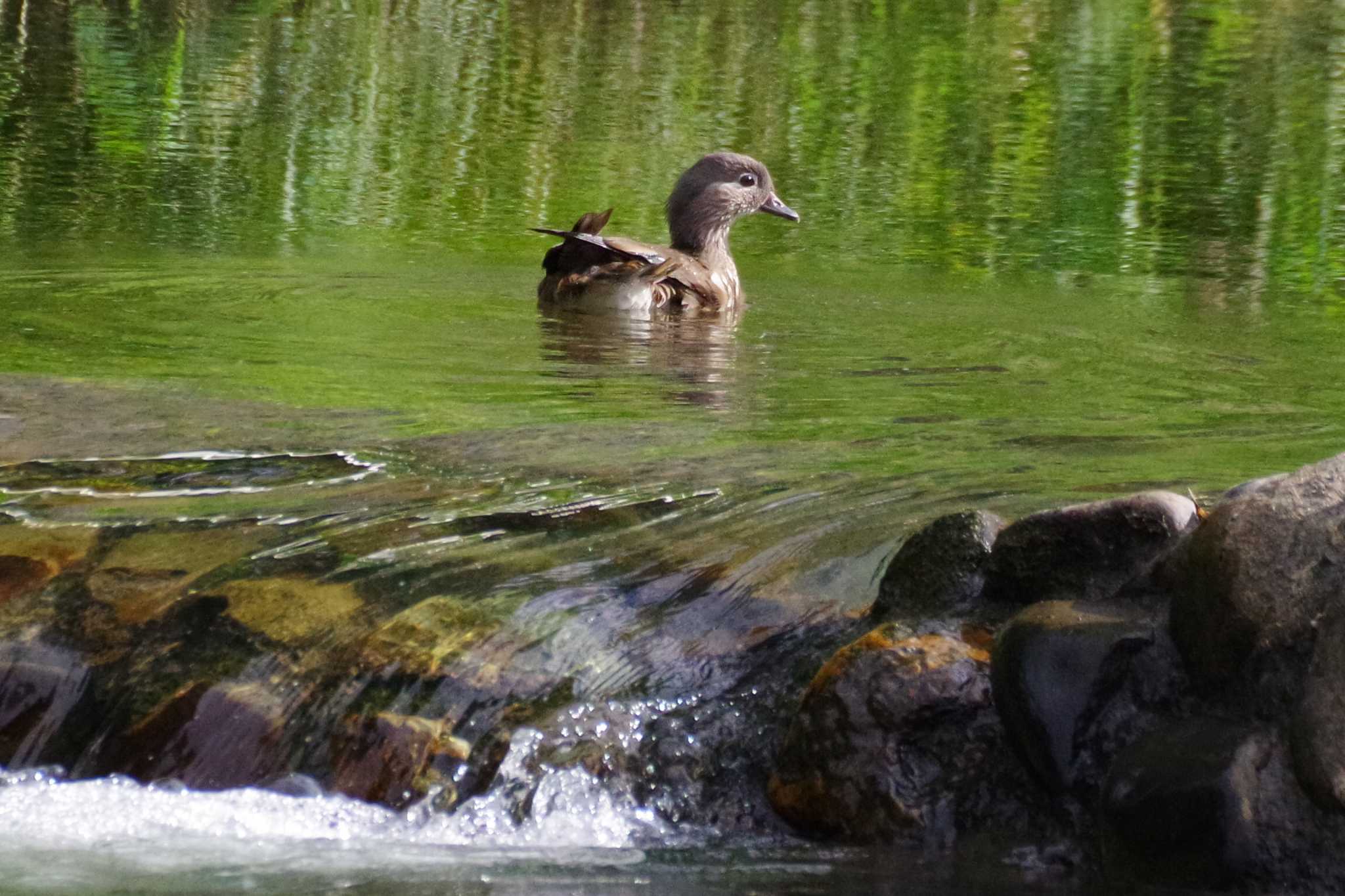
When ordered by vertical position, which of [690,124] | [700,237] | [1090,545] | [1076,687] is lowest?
[1076,687]

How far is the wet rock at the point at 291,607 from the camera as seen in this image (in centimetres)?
393

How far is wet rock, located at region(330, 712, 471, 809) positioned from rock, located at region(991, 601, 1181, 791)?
106 centimetres

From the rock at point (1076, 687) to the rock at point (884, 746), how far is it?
0.30ft

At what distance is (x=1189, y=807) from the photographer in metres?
3.06

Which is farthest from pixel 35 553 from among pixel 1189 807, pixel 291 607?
pixel 1189 807

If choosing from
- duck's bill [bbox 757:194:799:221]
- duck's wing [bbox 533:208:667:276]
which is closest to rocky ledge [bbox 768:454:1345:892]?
duck's wing [bbox 533:208:667:276]

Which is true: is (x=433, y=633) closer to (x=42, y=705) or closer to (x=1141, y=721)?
(x=42, y=705)

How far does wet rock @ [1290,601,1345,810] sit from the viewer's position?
9.86 ft

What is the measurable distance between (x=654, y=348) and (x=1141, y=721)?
441 centimetres

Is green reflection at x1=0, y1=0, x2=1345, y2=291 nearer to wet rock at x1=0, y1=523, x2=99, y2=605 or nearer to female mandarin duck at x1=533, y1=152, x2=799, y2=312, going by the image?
female mandarin duck at x1=533, y1=152, x2=799, y2=312

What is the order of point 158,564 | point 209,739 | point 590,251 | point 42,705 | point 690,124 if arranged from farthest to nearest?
1. point 690,124
2. point 590,251
3. point 158,564
4. point 42,705
5. point 209,739

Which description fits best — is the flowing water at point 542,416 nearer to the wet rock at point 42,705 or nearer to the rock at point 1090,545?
the wet rock at point 42,705

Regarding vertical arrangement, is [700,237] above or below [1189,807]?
above

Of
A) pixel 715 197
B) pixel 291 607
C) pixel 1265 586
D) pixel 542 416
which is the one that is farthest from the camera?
pixel 715 197
